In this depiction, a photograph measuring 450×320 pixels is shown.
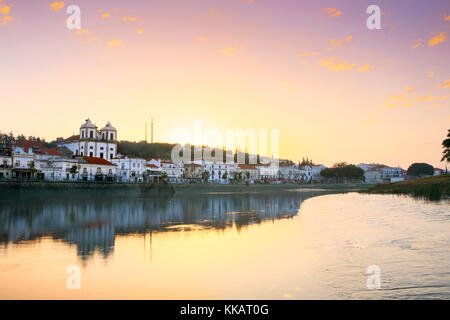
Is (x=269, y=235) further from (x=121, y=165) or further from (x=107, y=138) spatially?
(x=107, y=138)

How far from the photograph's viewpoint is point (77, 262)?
11883mm

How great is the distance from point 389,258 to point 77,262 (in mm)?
10184

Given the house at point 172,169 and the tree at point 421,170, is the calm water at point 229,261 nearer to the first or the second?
the house at point 172,169

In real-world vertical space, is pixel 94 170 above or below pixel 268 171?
below

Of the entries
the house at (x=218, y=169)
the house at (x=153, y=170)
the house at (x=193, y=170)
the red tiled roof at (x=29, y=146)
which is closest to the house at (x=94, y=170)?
the red tiled roof at (x=29, y=146)

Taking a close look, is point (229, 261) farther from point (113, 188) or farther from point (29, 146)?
point (29, 146)

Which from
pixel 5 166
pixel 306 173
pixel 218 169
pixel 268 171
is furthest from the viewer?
pixel 306 173

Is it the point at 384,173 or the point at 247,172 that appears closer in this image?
the point at 247,172

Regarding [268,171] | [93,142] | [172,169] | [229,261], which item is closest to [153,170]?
[172,169]

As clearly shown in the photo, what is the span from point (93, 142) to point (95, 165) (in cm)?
1913

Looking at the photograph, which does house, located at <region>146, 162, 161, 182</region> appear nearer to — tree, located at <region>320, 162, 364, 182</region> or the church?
the church

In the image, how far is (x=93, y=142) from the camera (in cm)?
9538

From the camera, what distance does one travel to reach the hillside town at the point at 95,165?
65.4 meters

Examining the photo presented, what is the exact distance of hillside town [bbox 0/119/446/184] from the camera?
65.4 meters
